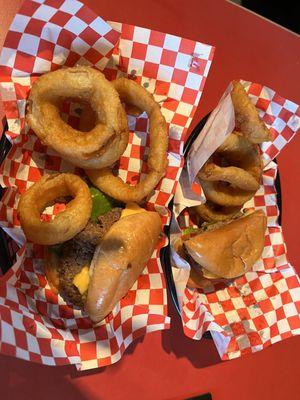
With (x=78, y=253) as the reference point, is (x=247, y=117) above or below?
above

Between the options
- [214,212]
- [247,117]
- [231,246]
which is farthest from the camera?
[214,212]

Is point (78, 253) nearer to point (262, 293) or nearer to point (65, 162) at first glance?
point (65, 162)

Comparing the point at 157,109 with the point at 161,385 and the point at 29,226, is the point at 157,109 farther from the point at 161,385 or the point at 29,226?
the point at 161,385

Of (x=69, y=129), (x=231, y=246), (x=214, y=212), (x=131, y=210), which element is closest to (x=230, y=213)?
(x=214, y=212)

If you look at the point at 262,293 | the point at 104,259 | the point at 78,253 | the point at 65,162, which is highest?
the point at 65,162

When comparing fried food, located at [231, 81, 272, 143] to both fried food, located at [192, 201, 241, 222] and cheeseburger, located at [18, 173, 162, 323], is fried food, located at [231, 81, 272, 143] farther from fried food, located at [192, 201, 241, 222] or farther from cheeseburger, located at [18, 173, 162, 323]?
cheeseburger, located at [18, 173, 162, 323]

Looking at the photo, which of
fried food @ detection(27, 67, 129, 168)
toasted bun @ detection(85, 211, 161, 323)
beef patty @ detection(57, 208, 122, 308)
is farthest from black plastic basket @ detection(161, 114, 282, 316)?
fried food @ detection(27, 67, 129, 168)

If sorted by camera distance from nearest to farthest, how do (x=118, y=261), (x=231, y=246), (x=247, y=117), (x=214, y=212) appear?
1. (x=118, y=261)
2. (x=247, y=117)
3. (x=231, y=246)
4. (x=214, y=212)
